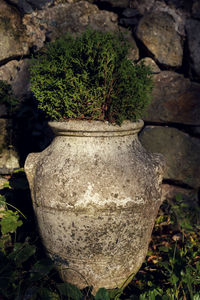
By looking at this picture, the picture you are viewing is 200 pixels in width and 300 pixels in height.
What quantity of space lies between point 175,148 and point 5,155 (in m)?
1.65

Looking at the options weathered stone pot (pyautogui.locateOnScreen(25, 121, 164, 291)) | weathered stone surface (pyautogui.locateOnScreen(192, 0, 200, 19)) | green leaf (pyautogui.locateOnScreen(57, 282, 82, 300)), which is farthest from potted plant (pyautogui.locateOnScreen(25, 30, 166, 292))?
weathered stone surface (pyautogui.locateOnScreen(192, 0, 200, 19))

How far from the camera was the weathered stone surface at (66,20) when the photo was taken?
99.0 inches

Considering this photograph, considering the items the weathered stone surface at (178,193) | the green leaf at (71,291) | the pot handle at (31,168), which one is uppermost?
the pot handle at (31,168)

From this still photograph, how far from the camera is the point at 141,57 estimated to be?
8.63ft

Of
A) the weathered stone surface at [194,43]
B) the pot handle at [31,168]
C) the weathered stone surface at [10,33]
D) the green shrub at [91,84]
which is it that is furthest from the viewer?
the weathered stone surface at [194,43]

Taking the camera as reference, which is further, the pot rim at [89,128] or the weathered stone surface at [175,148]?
the weathered stone surface at [175,148]

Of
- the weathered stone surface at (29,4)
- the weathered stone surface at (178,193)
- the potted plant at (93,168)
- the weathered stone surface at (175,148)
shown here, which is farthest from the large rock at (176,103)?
the weathered stone surface at (29,4)

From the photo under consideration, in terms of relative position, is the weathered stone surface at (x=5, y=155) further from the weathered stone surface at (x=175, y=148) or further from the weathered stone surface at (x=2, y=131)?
the weathered stone surface at (x=175, y=148)

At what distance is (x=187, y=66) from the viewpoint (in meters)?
2.68

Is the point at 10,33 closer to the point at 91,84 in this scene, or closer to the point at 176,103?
the point at 91,84

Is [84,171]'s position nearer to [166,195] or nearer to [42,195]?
[42,195]

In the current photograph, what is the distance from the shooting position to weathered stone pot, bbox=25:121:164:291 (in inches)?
59.4

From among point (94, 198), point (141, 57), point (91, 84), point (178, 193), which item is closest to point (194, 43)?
point (141, 57)

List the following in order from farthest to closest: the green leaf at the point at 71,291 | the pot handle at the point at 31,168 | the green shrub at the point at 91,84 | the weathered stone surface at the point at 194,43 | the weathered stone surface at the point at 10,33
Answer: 1. the weathered stone surface at the point at 194,43
2. the weathered stone surface at the point at 10,33
3. the pot handle at the point at 31,168
4. the green shrub at the point at 91,84
5. the green leaf at the point at 71,291
